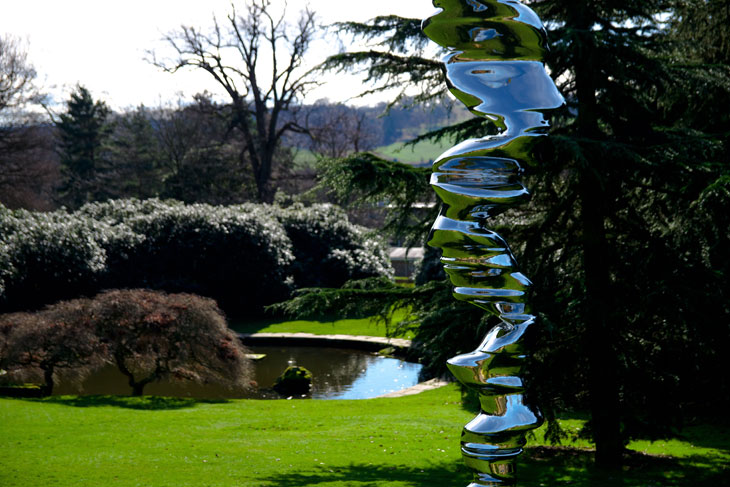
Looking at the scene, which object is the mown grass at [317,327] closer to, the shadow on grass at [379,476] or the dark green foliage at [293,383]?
the dark green foliage at [293,383]

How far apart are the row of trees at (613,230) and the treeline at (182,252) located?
10102 millimetres

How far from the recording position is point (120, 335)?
1209 centimetres

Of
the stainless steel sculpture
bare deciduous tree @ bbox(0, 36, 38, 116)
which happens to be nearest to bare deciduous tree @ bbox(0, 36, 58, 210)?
bare deciduous tree @ bbox(0, 36, 38, 116)

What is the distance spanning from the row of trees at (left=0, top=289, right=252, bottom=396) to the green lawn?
76 centimetres

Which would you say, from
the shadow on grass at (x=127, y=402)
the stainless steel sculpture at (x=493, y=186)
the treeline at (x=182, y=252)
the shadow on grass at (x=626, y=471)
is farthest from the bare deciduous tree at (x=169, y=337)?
the stainless steel sculpture at (x=493, y=186)

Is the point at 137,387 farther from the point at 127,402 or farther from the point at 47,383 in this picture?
the point at 47,383

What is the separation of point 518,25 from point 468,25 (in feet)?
0.13

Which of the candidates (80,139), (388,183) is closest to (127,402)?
(388,183)

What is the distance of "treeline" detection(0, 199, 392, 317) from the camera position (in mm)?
17516

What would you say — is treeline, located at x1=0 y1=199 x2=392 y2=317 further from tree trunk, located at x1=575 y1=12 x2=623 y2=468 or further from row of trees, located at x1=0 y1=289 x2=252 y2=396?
tree trunk, located at x1=575 y1=12 x2=623 y2=468

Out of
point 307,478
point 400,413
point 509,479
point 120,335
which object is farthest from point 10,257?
point 509,479

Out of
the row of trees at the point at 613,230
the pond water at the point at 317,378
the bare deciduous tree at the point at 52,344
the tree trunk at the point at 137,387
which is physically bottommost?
the pond water at the point at 317,378

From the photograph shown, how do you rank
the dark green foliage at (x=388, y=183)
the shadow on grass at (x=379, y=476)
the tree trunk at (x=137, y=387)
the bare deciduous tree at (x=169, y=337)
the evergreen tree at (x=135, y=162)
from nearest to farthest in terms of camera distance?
1. the dark green foliage at (x=388, y=183)
2. the shadow on grass at (x=379, y=476)
3. the bare deciduous tree at (x=169, y=337)
4. the tree trunk at (x=137, y=387)
5. the evergreen tree at (x=135, y=162)

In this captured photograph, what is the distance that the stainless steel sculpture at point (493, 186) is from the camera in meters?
0.59
